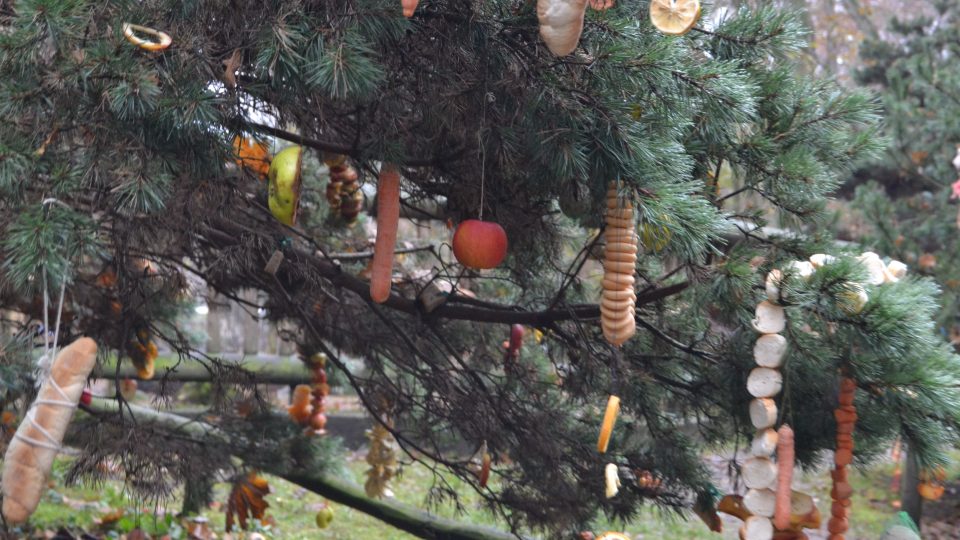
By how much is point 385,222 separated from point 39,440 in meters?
0.86

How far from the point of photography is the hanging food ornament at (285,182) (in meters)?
2.14

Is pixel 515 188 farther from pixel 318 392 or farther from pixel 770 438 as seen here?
pixel 318 392

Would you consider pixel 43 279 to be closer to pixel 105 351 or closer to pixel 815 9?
pixel 105 351

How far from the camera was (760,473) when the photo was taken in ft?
7.10

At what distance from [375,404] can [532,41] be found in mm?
2028

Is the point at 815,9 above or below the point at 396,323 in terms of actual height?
above

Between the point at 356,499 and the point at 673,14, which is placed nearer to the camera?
the point at 673,14

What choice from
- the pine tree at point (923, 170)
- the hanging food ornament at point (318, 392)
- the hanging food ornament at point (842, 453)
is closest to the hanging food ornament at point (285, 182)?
the hanging food ornament at point (842, 453)

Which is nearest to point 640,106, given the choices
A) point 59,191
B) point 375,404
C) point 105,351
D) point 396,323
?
point 59,191

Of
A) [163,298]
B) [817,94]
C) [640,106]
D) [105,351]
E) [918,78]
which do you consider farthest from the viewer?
[918,78]

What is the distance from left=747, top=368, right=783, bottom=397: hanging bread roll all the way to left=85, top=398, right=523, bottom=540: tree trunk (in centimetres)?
204

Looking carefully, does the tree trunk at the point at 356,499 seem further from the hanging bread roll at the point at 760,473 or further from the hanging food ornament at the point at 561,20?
the hanging food ornament at the point at 561,20

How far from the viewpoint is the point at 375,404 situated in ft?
12.3

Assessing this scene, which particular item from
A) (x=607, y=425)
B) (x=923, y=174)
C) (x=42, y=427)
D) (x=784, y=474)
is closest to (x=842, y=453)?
(x=784, y=474)
